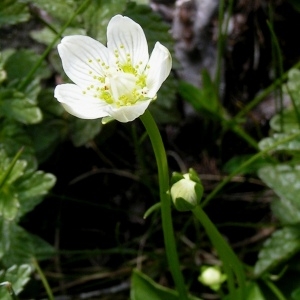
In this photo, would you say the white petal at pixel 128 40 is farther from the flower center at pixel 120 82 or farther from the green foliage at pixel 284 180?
the green foliage at pixel 284 180

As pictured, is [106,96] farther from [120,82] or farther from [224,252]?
[224,252]

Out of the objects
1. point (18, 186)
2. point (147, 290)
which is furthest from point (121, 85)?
point (147, 290)

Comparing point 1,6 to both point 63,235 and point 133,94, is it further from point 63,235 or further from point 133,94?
point 63,235

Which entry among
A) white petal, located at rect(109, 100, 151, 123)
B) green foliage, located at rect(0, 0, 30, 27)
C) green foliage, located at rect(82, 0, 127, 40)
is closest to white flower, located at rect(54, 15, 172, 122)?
white petal, located at rect(109, 100, 151, 123)

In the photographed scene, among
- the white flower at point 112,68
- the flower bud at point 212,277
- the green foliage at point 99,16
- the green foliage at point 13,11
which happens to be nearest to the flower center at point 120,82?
the white flower at point 112,68

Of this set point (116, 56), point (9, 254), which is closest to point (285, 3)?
point (116, 56)
